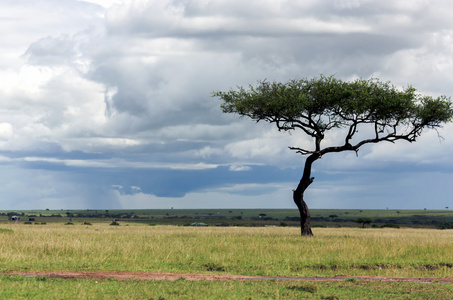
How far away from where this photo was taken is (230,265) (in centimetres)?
2616

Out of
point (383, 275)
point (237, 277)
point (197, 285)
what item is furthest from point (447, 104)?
point (197, 285)

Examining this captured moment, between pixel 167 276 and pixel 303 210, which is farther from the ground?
pixel 303 210

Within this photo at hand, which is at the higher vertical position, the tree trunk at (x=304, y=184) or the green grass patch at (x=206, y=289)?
the tree trunk at (x=304, y=184)

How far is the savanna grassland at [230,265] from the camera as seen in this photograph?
59.1ft

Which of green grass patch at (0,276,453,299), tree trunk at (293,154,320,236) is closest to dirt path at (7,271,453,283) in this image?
green grass patch at (0,276,453,299)

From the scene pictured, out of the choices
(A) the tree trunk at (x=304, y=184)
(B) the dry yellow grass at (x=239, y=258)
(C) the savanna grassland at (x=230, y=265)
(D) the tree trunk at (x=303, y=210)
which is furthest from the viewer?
(D) the tree trunk at (x=303, y=210)

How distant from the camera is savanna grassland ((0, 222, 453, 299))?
59.1 feet

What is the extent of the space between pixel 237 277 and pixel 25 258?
11.2 meters

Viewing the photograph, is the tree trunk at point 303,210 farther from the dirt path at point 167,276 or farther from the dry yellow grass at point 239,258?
the dirt path at point 167,276

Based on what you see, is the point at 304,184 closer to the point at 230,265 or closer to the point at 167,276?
the point at 230,265

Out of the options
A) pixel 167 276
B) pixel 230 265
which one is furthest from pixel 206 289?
pixel 230 265

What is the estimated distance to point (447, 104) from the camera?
4331 cm

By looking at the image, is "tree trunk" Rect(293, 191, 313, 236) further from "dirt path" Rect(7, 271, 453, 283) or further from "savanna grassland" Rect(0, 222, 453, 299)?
"dirt path" Rect(7, 271, 453, 283)

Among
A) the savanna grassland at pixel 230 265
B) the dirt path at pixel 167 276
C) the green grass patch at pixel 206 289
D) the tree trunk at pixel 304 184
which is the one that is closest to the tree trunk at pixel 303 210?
the tree trunk at pixel 304 184
